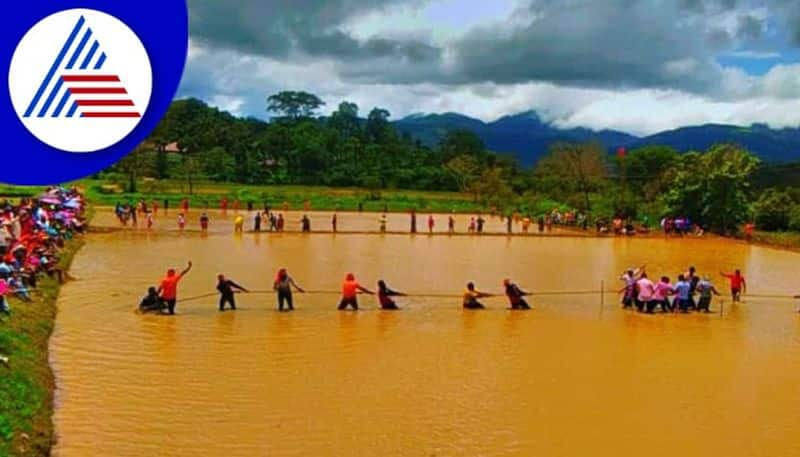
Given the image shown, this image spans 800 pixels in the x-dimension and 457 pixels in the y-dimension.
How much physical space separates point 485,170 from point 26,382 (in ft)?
232

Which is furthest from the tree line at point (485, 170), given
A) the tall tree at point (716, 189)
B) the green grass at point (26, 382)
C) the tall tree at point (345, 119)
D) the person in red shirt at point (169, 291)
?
the green grass at point (26, 382)

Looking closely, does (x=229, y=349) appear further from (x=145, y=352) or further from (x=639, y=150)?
(x=639, y=150)

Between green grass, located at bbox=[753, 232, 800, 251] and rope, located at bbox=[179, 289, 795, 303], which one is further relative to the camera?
green grass, located at bbox=[753, 232, 800, 251]

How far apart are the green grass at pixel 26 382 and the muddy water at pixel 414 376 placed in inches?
10.1

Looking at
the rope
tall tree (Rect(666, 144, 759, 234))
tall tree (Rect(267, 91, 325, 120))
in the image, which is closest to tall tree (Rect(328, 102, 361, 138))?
tall tree (Rect(267, 91, 325, 120))

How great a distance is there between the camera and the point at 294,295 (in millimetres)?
20984

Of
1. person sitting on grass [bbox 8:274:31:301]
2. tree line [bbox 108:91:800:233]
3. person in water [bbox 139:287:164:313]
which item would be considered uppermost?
tree line [bbox 108:91:800:233]

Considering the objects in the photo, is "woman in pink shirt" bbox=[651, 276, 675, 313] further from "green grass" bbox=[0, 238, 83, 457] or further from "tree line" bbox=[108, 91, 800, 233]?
"tree line" bbox=[108, 91, 800, 233]

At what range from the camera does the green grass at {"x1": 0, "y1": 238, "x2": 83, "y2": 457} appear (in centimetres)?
923

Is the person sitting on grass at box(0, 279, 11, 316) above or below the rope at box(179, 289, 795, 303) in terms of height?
above

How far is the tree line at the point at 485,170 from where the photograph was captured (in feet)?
161

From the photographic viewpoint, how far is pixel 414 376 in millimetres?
13336

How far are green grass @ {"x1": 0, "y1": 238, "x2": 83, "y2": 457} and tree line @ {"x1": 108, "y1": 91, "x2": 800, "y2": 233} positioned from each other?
40228 millimetres

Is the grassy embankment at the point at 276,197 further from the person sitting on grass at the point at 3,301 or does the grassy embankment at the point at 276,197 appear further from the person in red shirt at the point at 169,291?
the person sitting on grass at the point at 3,301
